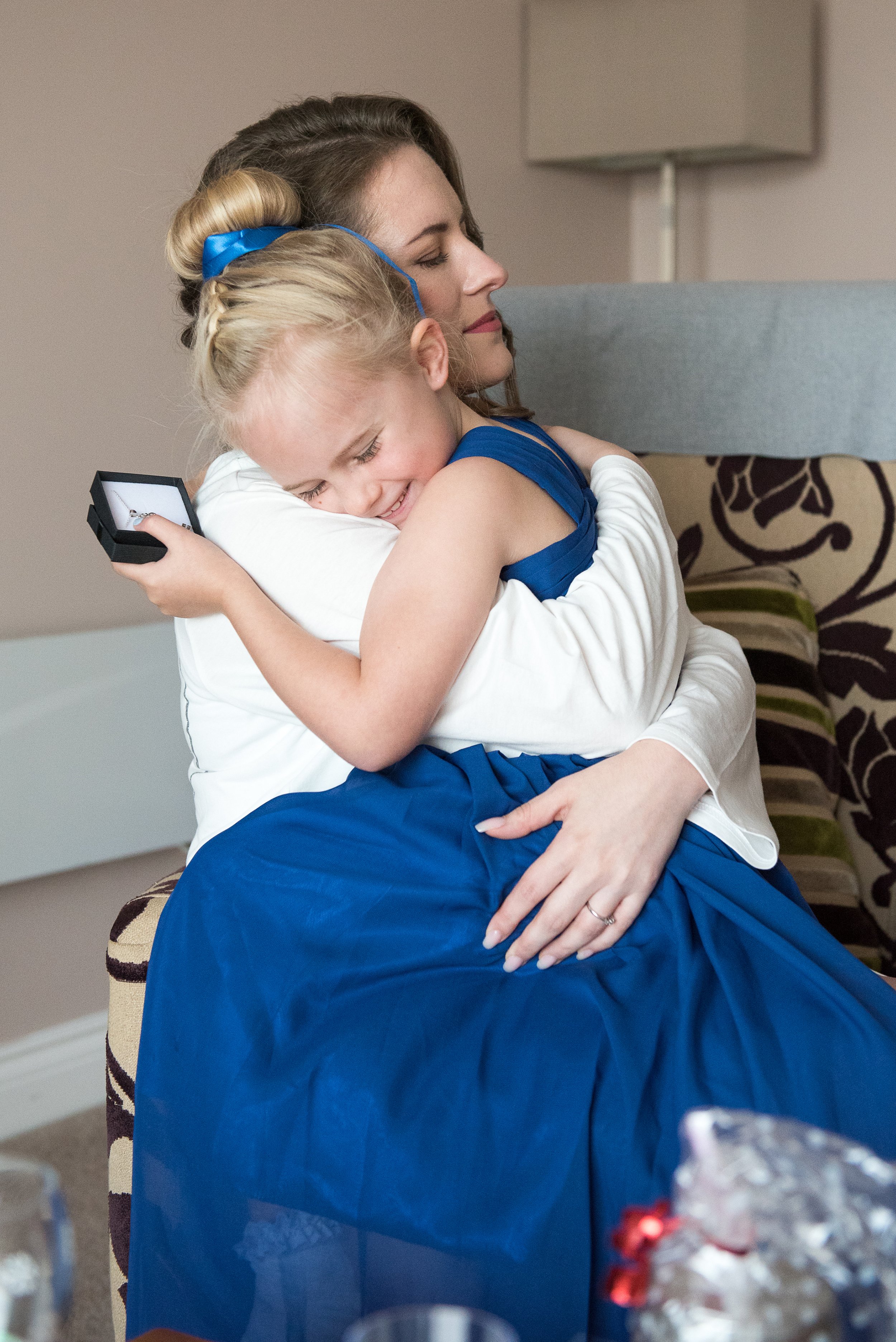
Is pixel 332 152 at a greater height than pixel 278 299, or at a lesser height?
greater

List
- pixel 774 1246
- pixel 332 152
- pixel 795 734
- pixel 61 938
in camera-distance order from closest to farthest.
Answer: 1. pixel 774 1246
2. pixel 332 152
3. pixel 795 734
4. pixel 61 938

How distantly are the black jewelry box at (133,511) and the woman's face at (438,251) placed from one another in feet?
0.97

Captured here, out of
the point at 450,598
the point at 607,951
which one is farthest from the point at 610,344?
the point at 607,951

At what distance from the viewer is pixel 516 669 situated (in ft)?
3.08

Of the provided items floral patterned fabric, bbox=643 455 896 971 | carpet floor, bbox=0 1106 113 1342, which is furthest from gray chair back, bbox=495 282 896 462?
carpet floor, bbox=0 1106 113 1342

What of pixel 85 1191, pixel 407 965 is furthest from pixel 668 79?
pixel 85 1191

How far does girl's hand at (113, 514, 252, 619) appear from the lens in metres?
1.00

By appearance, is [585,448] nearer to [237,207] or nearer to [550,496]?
[550,496]

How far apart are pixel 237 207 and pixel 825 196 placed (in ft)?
6.25

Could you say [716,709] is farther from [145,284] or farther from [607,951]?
[145,284]

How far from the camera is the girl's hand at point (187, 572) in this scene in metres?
1.00

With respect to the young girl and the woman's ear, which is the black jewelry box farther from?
the woman's ear

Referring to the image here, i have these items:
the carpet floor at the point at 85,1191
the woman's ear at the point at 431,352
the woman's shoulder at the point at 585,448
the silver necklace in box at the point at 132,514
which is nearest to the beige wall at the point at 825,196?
the woman's shoulder at the point at 585,448

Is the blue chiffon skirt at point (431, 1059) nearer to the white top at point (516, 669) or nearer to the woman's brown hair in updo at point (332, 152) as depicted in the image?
the white top at point (516, 669)
